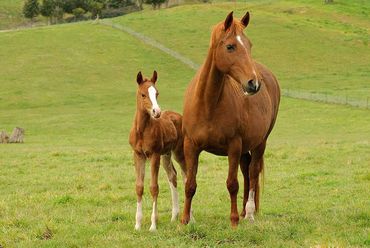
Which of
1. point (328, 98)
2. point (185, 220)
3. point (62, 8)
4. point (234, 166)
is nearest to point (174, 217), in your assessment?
point (185, 220)

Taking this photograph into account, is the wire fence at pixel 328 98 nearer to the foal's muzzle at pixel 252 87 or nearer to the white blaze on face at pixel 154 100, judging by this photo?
the white blaze on face at pixel 154 100

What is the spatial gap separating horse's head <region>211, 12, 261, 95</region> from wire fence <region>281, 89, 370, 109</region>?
118 feet

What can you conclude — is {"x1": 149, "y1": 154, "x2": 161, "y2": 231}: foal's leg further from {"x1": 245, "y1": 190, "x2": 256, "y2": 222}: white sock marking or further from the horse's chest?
{"x1": 245, "y1": 190, "x2": 256, "y2": 222}: white sock marking

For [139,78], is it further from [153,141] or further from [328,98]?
[328,98]

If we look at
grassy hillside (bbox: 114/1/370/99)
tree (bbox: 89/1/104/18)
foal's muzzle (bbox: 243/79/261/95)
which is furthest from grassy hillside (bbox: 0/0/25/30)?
foal's muzzle (bbox: 243/79/261/95)

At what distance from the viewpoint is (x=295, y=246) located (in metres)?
7.93

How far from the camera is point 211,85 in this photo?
894 centimetres

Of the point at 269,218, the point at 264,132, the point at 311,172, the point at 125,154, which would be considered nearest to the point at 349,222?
the point at 269,218

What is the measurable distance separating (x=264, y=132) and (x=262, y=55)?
57870 millimetres

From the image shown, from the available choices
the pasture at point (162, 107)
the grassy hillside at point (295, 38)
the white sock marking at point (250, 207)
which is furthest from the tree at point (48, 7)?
the white sock marking at point (250, 207)

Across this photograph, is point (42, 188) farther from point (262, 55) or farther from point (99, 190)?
point (262, 55)

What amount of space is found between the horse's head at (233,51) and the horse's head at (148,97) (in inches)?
51.8

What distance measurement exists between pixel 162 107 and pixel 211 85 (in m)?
34.9

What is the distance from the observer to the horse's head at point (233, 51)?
26.0 ft
